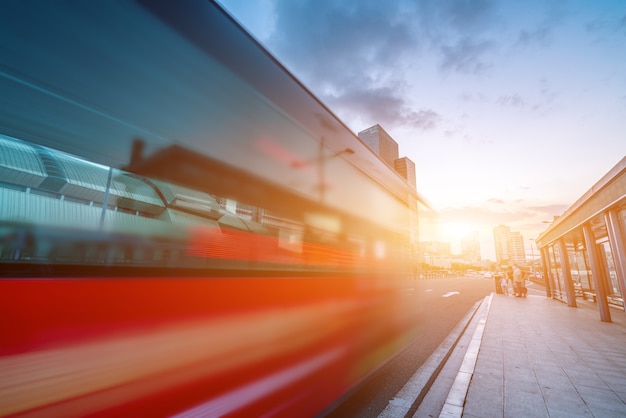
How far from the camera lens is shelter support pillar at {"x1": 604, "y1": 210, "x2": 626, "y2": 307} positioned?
680 cm

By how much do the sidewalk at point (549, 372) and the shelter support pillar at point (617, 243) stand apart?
1.52 meters

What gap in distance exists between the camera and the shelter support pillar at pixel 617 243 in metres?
6.80

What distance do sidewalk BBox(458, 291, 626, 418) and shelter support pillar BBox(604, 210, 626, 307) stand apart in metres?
1.52

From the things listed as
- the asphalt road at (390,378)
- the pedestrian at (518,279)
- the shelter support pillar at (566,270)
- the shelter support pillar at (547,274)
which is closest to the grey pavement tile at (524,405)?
the asphalt road at (390,378)

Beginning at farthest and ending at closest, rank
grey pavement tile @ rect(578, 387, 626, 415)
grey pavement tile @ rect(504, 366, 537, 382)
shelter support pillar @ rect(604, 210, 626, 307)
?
shelter support pillar @ rect(604, 210, 626, 307)
grey pavement tile @ rect(504, 366, 537, 382)
grey pavement tile @ rect(578, 387, 626, 415)

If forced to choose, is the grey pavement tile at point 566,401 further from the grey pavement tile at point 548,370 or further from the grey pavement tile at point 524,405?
the grey pavement tile at point 548,370

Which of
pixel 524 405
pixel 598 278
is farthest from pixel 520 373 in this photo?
pixel 598 278

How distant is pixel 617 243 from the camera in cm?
688

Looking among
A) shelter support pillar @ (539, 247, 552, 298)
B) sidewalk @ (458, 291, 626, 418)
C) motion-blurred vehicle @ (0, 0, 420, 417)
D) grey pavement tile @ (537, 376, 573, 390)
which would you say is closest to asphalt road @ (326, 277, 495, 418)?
motion-blurred vehicle @ (0, 0, 420, 417)

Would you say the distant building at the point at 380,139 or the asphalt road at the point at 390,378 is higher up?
the distant building at the point at 380,139

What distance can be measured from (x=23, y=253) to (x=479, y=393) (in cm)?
480

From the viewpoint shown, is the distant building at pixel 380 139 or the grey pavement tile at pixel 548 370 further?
the distant building at pixel 380 139

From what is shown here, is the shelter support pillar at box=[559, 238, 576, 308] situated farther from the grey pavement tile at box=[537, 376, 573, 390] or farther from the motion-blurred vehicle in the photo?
the motion-blurred vehicle

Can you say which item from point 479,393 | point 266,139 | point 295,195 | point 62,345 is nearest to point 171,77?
point 266,139
